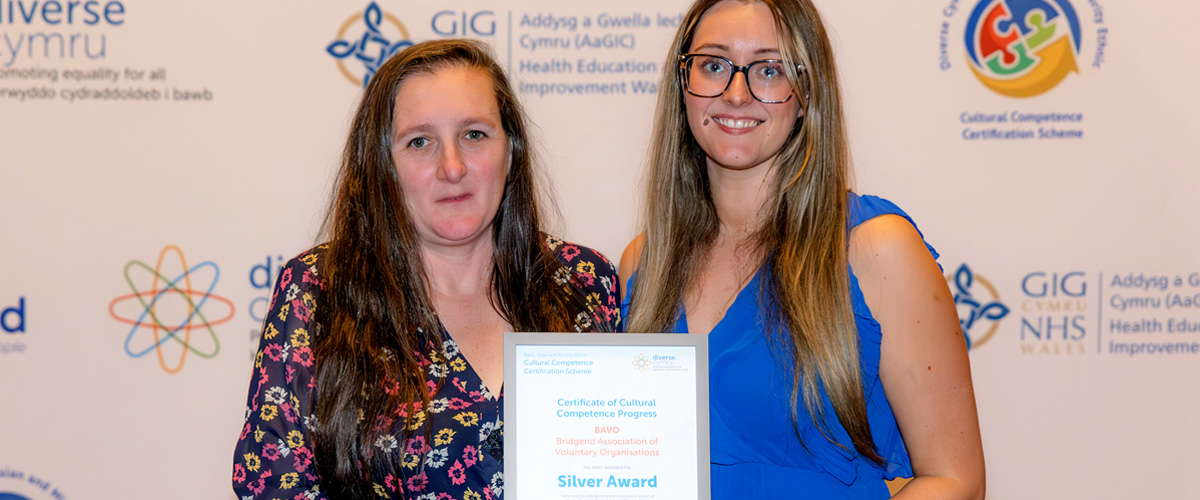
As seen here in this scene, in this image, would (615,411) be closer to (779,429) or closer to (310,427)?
(779,429)

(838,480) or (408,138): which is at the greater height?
(408,138)

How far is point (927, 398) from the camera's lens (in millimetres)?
1752

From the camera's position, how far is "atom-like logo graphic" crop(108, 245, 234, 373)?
3.25 meters

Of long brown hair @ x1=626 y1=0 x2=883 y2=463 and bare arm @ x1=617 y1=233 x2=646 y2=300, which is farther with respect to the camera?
bare arm @ x1=617 y1=233 x2=646 y2=300

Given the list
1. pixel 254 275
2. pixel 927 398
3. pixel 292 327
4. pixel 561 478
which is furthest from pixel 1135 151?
pixel 254 275

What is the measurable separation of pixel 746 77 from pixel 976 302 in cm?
185

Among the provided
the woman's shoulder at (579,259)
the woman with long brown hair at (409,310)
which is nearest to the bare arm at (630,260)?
the woman's shoulder at (579,259)

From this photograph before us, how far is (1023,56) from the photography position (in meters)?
3.20

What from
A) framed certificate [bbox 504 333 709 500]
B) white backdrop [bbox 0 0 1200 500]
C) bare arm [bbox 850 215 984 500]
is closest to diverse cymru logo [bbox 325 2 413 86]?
white backdrop [bbox 0 0 1200 500]

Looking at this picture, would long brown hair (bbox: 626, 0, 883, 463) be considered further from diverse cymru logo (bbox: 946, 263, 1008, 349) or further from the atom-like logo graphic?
the atom-like logo graphic

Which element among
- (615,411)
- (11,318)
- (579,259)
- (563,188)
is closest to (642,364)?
(615,411)

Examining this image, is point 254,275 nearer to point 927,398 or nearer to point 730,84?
point 730,84

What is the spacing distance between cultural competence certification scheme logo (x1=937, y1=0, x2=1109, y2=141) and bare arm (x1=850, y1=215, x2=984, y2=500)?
1.68 metres

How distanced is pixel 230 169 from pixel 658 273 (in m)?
1.94
